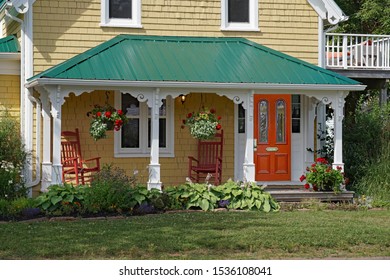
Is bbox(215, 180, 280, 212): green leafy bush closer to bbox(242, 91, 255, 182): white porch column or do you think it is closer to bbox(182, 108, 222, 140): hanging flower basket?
bbox(242, 91, 255, 182): white porch column

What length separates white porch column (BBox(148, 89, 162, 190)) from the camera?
1808 cm

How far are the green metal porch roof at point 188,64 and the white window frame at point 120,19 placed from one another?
0.31 meters

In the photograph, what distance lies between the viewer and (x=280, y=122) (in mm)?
20391

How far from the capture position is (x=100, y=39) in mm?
19422

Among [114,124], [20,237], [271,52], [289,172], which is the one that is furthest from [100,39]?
[20,237]

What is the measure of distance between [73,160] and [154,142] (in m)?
1.94

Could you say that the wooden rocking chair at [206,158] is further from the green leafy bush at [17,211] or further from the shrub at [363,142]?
the green leafy bush at [17,211]

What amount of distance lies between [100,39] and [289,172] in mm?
5643

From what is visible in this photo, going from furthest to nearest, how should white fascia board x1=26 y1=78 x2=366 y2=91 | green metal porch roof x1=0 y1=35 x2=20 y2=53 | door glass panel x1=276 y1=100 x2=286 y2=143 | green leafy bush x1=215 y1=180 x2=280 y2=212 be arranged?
door glass panel x1=276 y1=100 x2=286 y2=143 < green metal porch roof x1=0 y1=35 x2=20 y2=53 < white fascia board x1=26 y1=78 x2=366 y2=91 < green leafy bush x1=215 y1=180 x2=280 y2=212

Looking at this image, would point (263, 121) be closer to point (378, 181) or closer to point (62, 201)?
point (378, 181)

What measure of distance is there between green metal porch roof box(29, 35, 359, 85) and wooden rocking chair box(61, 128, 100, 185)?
1660mm

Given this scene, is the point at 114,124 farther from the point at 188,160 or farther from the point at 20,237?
the point at 20,237

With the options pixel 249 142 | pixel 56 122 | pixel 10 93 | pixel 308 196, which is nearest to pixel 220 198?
pixel 249 142

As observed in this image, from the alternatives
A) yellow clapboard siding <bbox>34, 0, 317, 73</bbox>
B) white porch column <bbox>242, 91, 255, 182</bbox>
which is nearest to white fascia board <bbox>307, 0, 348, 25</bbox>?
yellow clapboard siding <bbox>34, 0, 317, 73</bbox>
